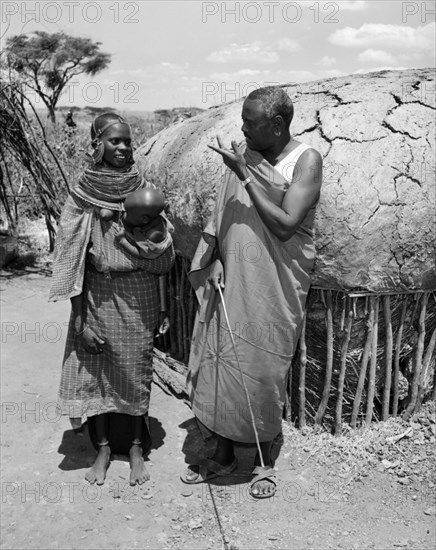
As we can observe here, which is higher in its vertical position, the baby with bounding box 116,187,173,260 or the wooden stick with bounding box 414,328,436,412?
the baby with bounding box 116,187,173,260

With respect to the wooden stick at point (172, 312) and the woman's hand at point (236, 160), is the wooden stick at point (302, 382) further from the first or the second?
the wooden stick at point (172, 312)

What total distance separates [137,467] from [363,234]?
1.77m

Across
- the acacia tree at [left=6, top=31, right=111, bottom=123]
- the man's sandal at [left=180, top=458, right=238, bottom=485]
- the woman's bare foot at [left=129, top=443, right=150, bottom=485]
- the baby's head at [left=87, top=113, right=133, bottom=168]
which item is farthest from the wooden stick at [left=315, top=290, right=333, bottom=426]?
the acacia tree at [left=6, top=31, right=111, bottom=123]

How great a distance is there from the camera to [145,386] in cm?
306

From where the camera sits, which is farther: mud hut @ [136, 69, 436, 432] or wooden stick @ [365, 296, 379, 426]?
wooden stick @ [365, 296, 379, 426]

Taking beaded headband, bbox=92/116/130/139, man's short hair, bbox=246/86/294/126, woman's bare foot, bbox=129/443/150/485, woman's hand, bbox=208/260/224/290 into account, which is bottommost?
woman's bare foot, bbox=129/443/150/485

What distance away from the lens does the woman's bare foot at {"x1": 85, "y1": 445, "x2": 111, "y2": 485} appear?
9.93 ft

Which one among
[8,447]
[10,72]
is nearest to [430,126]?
[8,447]

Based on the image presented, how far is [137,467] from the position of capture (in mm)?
3084

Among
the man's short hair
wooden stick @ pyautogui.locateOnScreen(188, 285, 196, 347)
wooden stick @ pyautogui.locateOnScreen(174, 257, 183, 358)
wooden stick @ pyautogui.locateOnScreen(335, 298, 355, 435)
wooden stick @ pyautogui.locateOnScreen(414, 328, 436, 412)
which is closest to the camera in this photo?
the man's short hair

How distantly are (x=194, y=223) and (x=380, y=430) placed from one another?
174 centimetres

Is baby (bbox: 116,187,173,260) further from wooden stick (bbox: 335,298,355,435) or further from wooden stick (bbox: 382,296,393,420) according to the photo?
wooden stick (bbox: 382,296,393,420)

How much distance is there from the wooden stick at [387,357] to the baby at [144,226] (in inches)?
52.4

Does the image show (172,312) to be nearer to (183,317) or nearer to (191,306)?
(183,317)
